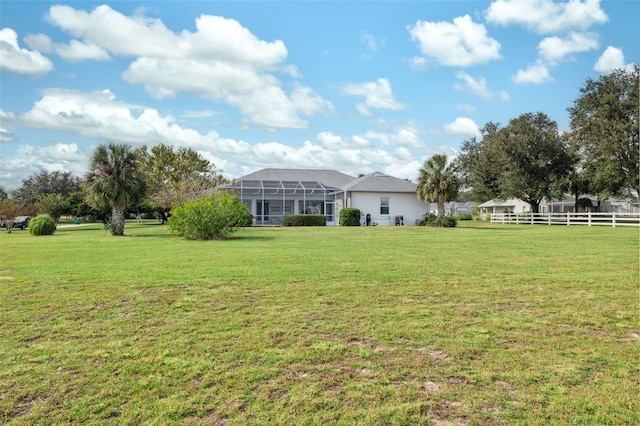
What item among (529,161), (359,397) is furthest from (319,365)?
(529,161)

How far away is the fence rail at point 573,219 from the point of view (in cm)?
3251

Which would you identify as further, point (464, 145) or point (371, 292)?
point (464, 145)

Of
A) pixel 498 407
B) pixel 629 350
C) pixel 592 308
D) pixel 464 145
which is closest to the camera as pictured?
pixel 498 407

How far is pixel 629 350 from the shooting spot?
14.0 ft

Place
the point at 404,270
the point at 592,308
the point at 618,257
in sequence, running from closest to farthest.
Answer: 1. the point at 592,308
2. the point at 404,270
3. the point at 618,257

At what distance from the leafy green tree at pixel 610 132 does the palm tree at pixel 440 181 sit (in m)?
12.8

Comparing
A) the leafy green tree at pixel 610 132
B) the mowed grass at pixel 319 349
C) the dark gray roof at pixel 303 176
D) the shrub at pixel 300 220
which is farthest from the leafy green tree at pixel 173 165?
the mowed grass at pixel 319 349

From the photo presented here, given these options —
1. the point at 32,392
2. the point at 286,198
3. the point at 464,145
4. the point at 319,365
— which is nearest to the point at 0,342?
the point at 32,392

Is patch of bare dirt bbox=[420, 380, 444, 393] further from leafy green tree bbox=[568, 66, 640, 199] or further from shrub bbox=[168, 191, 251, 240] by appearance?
leafy green tree bbox=[568, 66, 640, 199]

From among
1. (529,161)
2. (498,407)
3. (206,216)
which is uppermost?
(529,161)

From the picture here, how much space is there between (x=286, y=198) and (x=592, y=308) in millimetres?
34086

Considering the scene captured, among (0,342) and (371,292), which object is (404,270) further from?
(0,342)

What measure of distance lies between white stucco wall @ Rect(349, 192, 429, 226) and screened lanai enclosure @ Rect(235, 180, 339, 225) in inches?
98.9

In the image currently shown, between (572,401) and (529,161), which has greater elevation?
(529,161)
